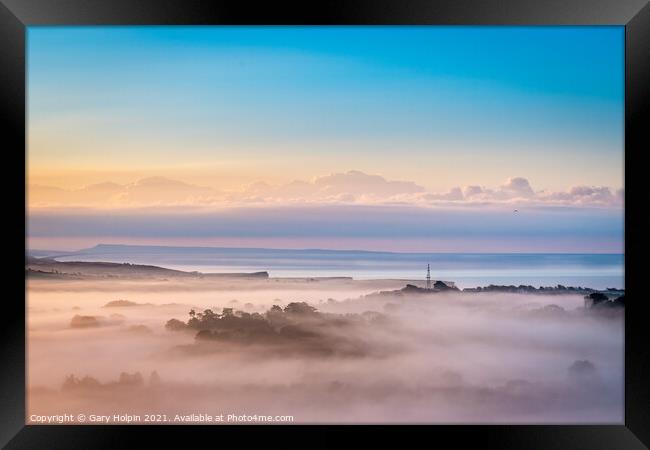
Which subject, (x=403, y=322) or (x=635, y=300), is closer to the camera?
(x=635, y=300)

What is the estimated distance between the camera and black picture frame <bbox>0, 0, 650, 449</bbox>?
2785mm

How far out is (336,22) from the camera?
2.88 meters

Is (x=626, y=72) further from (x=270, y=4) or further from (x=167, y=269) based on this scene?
(x=167, y=269)

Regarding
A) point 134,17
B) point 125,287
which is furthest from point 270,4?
point 125,287

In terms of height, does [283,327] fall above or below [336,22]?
below

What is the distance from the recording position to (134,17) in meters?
2.86

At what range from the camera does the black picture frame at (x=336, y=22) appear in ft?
9.14

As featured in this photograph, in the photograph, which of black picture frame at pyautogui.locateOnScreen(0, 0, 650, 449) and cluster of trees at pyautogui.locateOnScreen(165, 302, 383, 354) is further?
cluster of trees at pyautogui.locateOnScreen(165, 302, 383, 354)

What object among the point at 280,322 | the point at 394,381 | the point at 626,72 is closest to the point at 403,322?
the point at 394,381

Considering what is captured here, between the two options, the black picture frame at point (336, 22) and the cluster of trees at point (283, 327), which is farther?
the cluster of trees at point (283, 327)

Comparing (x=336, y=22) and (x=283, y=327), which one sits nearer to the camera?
(x=336, y=22)

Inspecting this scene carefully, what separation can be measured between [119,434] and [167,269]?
101cm

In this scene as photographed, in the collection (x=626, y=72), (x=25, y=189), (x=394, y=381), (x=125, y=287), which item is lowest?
(x=394, y=381)

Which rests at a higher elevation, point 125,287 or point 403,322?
point 125,287
